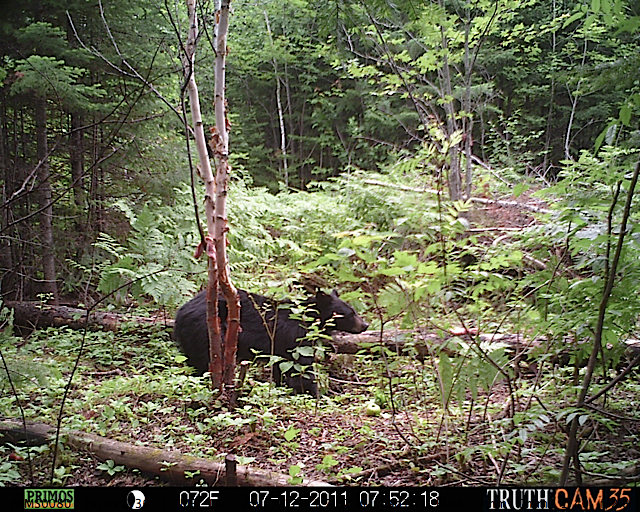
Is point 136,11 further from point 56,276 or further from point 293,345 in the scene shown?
point 293,345

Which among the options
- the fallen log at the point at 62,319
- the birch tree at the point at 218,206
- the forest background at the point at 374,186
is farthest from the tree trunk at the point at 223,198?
the fallen log at the point at 62,319

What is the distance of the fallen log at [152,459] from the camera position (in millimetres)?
2594

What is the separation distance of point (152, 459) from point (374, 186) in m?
5.84

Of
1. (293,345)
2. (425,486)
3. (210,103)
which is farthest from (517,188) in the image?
(210,103)

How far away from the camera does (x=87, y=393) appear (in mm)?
3965

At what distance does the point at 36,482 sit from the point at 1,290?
4.70m

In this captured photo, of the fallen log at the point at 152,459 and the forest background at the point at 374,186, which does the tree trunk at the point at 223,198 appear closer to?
the forest background at the point at 374,186

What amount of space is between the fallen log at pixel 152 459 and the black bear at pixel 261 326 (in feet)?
5.01

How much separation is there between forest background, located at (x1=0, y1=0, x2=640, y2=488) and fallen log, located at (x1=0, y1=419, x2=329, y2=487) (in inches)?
14.1

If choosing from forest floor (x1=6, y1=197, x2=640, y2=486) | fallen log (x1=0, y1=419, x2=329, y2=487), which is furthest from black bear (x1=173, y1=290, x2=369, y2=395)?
fallen log (x1=0, y1=419, x2=329, y2=487)

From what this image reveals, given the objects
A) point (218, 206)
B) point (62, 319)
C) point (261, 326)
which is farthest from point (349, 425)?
point (62, 319)

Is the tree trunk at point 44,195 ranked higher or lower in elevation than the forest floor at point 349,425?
higher

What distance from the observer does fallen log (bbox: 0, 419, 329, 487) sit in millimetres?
2594

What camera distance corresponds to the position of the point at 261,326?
4.81 m
